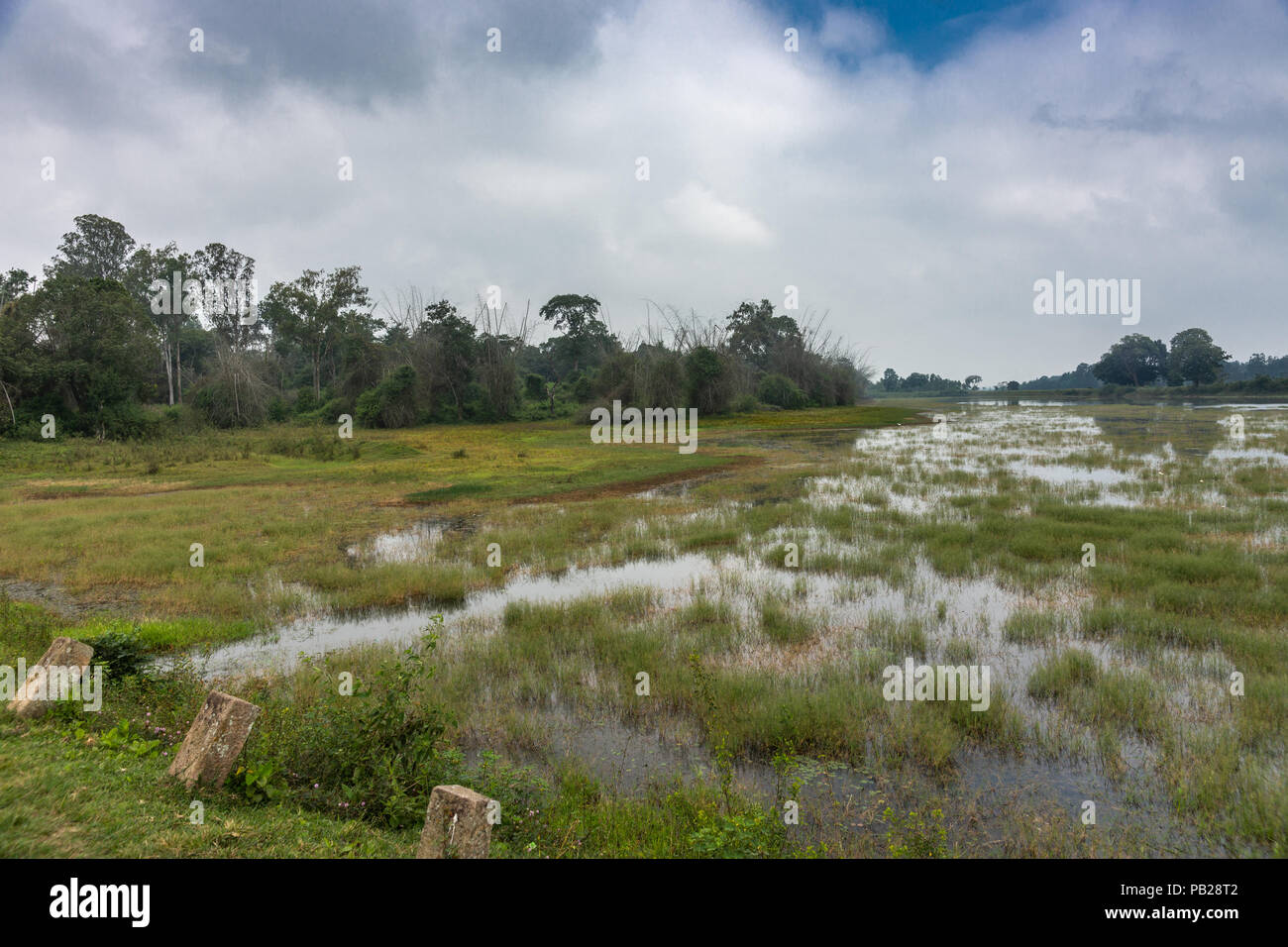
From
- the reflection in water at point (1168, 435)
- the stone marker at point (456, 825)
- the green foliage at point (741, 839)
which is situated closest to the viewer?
the stone marker at point (456, 825)

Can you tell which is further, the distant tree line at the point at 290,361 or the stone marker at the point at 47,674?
the distant tree line at the point at 290,361

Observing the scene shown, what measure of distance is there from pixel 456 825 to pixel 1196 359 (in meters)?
134

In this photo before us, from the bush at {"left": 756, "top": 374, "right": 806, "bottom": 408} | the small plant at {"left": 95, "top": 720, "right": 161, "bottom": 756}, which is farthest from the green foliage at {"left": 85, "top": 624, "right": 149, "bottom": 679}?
the bush at {"left": 756, "top": 374, "right": 806, "bottom": 408}

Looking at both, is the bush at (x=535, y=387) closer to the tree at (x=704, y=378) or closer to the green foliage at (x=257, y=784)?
the tree at (x=704, y=378)

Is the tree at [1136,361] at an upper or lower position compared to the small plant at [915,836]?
upper

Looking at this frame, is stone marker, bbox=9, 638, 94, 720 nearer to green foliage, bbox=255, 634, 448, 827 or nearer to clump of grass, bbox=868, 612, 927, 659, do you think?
green foliage, bbox=255, 634, 448, 827

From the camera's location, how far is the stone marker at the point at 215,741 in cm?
433

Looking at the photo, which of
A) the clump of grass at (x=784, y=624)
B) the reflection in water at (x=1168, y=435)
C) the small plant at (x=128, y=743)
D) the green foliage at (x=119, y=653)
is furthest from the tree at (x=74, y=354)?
the reflection in water at (x=1168, y=435)

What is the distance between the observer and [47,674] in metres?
5.48

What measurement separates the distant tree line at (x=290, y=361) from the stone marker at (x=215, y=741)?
39.1 meters

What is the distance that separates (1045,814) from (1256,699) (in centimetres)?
340

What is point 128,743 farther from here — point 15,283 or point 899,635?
point 15,283

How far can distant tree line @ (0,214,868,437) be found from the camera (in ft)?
114

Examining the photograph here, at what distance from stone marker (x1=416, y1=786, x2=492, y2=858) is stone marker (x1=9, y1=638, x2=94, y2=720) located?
4.29 m
